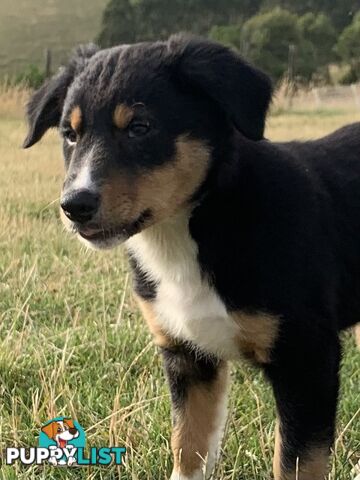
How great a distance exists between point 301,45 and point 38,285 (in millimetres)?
8196

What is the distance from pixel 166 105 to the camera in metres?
2.01

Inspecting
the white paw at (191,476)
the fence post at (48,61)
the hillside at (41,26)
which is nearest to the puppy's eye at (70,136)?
the white paw at (191,476)

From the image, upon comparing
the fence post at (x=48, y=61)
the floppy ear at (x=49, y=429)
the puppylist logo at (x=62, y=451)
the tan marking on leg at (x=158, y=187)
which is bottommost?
the fence post at (x=48, y=61)

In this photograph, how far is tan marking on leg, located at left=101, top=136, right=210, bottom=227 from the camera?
6.13ft

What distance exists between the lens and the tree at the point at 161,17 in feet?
21.7

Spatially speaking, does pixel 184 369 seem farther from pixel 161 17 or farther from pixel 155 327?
pixel 161 17

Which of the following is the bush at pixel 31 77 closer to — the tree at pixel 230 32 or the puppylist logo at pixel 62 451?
the tree at pixel 230 32

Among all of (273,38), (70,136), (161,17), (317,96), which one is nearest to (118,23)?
(161,17)

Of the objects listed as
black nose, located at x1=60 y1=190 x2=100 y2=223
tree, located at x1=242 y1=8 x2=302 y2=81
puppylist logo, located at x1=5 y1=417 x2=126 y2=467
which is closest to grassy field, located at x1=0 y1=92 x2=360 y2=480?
puppylist logo, located at x1=5 y1=417 x2=126 y2=467

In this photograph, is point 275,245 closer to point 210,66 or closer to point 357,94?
point 210,66

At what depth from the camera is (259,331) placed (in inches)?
81.3

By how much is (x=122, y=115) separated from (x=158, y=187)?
0.68 ft

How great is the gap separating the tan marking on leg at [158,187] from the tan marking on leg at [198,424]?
2.34 feet

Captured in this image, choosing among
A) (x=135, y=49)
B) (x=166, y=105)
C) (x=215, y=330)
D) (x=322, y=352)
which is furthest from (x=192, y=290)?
(x=135, y=49)
